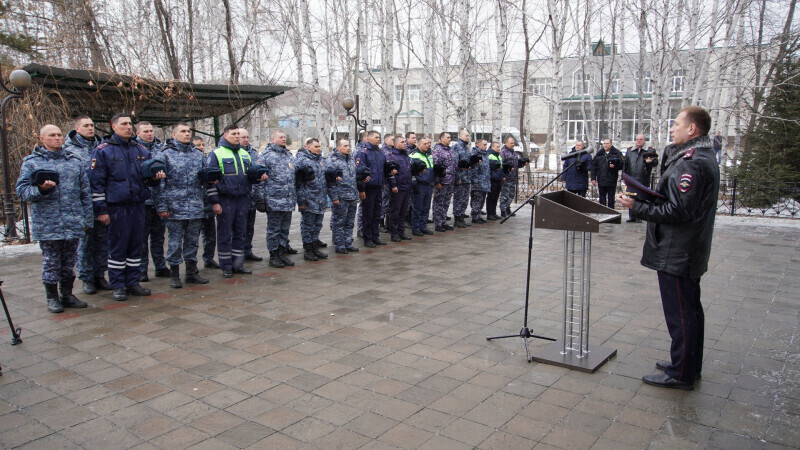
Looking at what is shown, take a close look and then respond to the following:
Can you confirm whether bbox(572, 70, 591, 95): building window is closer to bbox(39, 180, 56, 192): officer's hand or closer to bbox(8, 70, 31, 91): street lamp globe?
bbox(8, 70, 31, 91): street lamp globe

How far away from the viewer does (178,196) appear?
650 centimetres

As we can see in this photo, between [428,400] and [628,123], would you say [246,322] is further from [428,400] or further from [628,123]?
[628,123]

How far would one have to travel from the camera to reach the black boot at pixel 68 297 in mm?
5684

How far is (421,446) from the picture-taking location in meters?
2.99

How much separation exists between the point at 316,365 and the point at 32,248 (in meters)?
7.74

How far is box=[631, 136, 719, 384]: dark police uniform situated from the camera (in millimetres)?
3541

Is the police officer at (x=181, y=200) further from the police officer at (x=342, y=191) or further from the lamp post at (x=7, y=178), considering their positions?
the lamp post at (x=7, y=178)

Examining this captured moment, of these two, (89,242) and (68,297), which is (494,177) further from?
(68,297)

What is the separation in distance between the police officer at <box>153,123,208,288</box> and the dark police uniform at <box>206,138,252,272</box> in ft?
0.72

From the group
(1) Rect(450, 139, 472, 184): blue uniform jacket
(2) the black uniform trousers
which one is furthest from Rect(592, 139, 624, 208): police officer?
(2) the black uniform trousers

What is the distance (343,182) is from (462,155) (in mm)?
3430

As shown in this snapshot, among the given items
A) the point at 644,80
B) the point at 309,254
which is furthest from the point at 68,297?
the point at 644,80

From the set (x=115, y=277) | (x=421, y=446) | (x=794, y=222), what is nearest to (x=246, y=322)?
(x=115, y=277)

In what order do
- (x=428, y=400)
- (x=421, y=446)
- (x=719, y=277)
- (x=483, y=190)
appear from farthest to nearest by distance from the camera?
(x=483, y=190) → (x=719, y=277) → (x=428, y=400) → (x=421, y=446)
